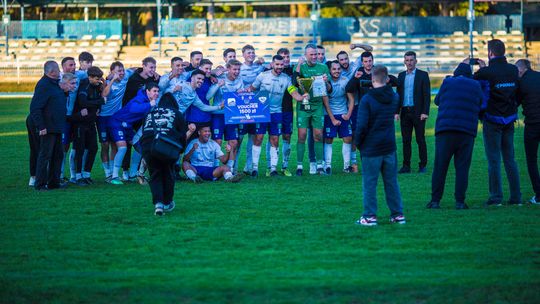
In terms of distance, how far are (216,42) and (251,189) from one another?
40.3 metres

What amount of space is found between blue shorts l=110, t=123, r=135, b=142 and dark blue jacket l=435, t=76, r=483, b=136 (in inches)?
238

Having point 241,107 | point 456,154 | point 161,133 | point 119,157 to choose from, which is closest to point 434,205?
point 456,154

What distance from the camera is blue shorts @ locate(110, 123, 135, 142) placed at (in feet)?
55.7

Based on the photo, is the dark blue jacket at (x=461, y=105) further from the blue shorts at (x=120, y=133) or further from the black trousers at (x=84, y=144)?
the black trousers at (x=84, y=144)

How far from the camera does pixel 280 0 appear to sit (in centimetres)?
6034

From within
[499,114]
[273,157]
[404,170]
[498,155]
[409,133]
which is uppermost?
[499,114]

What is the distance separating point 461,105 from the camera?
13.2 metres

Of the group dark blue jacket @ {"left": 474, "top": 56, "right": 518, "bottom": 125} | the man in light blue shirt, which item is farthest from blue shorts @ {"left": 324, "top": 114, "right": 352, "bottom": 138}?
dark blue jacket @ {"left": 474, "top": 56, "right": 518, "bottom": 125}

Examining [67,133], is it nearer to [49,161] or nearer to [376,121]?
[49,161]

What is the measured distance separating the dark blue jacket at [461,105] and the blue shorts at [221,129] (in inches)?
208

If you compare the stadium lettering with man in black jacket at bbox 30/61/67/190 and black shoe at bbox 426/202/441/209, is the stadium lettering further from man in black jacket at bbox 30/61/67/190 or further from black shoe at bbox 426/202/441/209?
black shoe at bbox 426/202/441/209

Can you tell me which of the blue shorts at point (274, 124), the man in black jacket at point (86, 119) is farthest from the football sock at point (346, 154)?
the man in black jacket at point (86, 119)

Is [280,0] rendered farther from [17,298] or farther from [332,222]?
[17,298]

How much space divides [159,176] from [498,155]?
15.9ft
